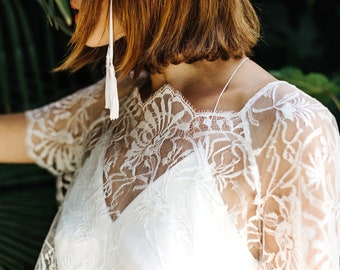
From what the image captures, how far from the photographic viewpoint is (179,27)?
4.30 ft

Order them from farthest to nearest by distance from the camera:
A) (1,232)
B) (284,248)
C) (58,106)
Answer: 1. (58,106)
2. (1,232)
3. (284,248)

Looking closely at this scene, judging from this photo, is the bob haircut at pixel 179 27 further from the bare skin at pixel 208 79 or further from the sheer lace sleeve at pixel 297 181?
the sheer lace sleeve at pixel 297 181

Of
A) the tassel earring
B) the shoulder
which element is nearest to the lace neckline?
the shoulder

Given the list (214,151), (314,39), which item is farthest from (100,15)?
(314,39)

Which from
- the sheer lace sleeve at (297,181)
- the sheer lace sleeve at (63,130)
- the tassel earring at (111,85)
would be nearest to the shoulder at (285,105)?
the sheer lace sleeve at (297,181)

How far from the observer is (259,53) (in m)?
2.16

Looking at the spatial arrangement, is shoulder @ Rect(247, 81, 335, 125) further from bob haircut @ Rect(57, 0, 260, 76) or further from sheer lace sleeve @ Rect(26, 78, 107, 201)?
sheer lace sleeve @ Rect(26, 78, 107, 201)

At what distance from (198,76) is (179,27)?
11cm

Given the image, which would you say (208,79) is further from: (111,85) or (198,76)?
(111,85)

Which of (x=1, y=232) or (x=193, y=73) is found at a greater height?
(x=193, y=73)

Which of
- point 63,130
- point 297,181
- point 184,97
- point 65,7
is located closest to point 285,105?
point 297,181

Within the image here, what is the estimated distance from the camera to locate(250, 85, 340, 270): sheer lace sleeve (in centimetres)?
113

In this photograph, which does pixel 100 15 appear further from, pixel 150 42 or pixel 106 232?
pixel 106 232

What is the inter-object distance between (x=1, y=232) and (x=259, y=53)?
3.25 ft
